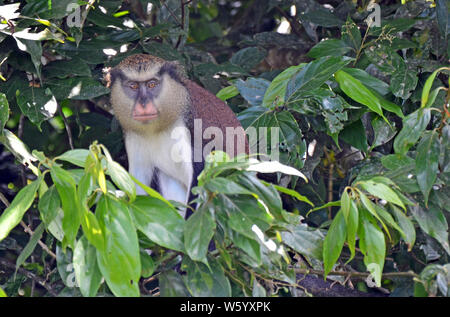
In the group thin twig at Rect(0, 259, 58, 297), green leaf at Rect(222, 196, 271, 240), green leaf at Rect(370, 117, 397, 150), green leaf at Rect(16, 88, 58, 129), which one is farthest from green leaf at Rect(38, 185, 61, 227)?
green leaf at Rect(370, 117, 397, 150)

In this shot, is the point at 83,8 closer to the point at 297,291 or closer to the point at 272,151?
the point at 272,151

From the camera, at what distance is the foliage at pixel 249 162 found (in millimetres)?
2551

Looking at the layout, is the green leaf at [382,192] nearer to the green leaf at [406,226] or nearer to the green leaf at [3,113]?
the green leaf at [406,226]

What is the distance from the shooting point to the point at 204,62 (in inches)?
205

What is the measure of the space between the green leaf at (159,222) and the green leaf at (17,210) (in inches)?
14.6

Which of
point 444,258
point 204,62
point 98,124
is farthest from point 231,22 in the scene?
point 444,258

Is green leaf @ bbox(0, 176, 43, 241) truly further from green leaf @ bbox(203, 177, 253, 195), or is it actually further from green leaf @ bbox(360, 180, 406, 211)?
green leaf @ bbox(360, 180, 406, 211)

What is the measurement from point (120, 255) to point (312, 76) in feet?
5.70

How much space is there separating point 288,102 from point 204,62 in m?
1.54

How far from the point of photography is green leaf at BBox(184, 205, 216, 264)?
2512 mm

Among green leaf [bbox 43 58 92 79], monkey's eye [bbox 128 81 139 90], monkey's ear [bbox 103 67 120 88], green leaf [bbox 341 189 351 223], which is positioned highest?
green leaf [bbox 43 58 92 79]

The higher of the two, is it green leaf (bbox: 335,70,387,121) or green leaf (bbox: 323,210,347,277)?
green leaf (bbox: 335,70,387,121)

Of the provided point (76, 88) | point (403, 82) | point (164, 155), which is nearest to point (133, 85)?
point (76, 88)

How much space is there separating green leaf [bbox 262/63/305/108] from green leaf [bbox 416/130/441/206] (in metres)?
1.16
